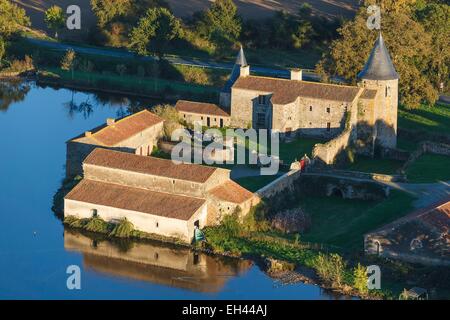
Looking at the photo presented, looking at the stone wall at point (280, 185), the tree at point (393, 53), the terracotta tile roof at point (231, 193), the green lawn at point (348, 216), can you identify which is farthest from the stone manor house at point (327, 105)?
the terracotta tile roof at point (231, 193)

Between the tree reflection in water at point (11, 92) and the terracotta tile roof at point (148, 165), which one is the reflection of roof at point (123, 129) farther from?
the tree reflection in water at point (11, 92)

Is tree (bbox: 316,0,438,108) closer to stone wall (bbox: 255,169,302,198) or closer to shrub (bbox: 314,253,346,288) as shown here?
stone wall (bbox: 255,169,302,198)

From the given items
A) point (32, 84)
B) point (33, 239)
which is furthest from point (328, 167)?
point (32, 84)

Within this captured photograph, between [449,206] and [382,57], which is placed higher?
[382,57]

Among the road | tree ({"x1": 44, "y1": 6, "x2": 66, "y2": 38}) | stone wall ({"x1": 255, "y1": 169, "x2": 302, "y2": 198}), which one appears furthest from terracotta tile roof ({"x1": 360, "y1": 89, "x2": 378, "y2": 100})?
tree ({"x1": 44, "y1": 6, "x2": 66, "y2": 38})

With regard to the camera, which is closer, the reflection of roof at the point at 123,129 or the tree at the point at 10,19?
the reflection of roof at the point at 123,129

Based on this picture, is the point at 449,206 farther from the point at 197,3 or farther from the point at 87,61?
the point at 197,3

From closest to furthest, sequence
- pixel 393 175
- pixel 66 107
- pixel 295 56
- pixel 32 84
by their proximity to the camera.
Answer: pixel 393 175
pixel 66 107
pixel 32 84
pixel 295 56
